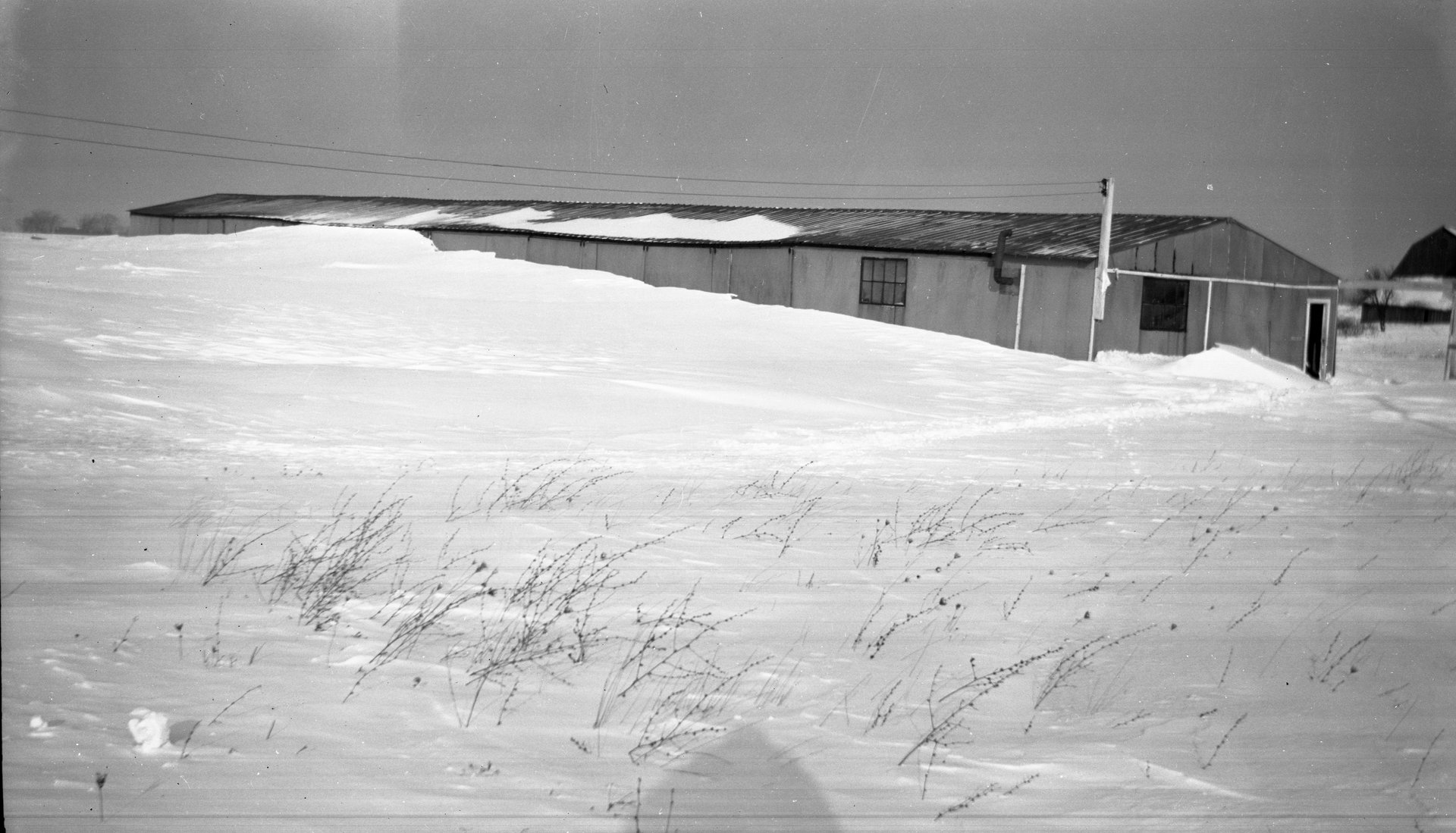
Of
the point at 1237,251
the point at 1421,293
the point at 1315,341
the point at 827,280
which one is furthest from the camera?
the point at 1421,293

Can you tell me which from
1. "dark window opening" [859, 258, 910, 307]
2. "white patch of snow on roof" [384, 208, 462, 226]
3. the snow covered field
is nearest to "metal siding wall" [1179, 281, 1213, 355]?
"dark window opening" [859, 258, 910, 307]

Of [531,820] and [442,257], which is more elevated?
[442,257]

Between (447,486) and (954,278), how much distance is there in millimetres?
18540

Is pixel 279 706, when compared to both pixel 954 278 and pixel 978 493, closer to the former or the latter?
pixel 978 493

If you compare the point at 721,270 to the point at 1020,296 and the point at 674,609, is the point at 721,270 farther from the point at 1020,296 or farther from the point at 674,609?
the point at 674,609

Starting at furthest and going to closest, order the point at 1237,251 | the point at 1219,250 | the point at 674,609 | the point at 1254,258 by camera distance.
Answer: the point at 1254,258 → the point at 1237,251 → the point at 1219,250 → the point at 674,609

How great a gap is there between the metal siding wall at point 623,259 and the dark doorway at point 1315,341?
58.0 ft

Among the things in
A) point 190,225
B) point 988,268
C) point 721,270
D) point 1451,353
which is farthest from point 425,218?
point 1451,353

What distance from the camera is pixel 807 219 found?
30.5 meters

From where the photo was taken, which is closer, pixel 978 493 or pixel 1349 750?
pixel 1349 750

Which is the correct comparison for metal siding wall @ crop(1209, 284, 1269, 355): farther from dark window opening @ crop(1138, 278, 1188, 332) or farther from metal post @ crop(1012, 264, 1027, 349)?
metal post @ crop(1012, 264, 1027, 349)

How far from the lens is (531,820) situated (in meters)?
3.93

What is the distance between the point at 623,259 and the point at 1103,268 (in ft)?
42.7

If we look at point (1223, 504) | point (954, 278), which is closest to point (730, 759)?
point (1223, 504)
